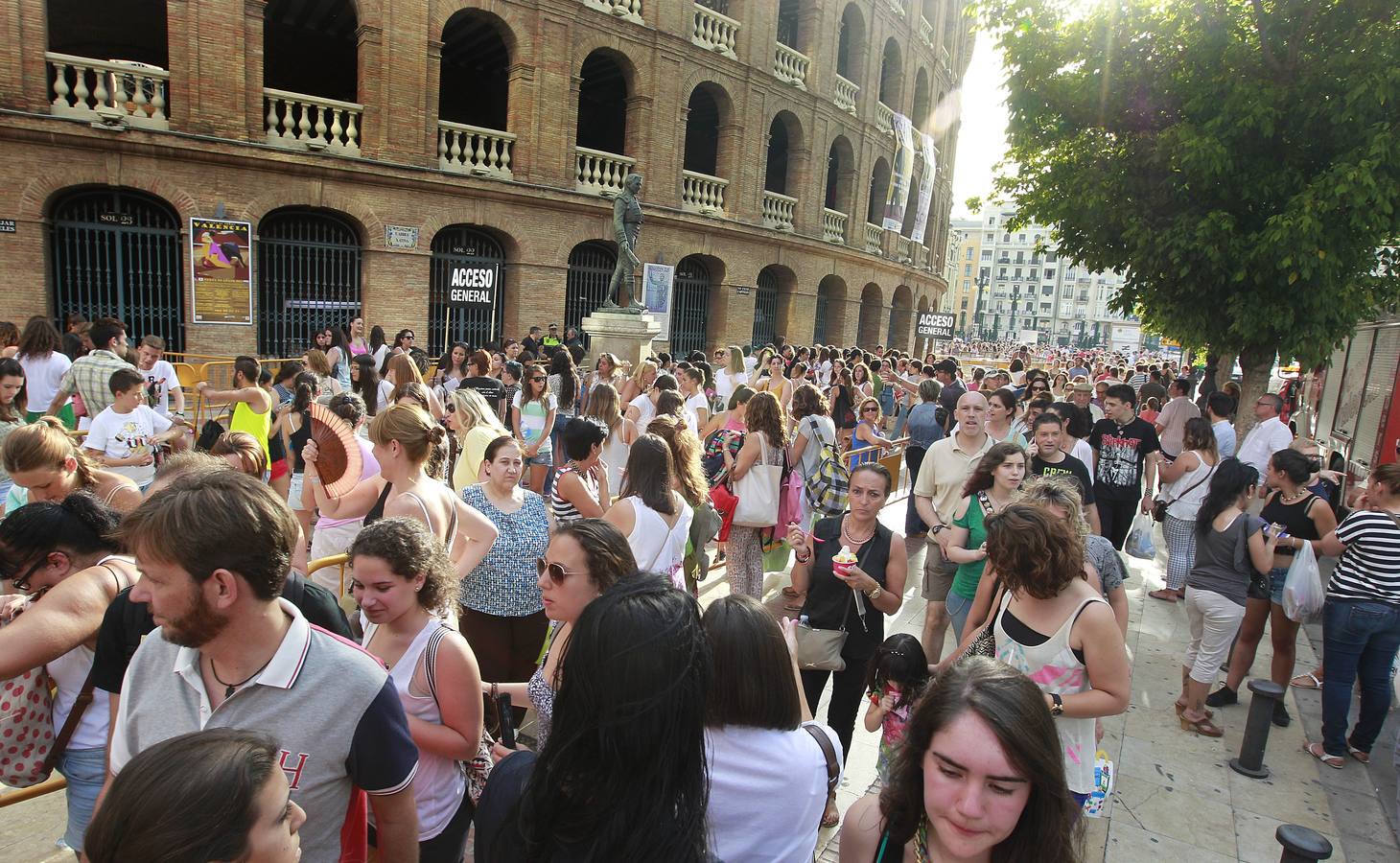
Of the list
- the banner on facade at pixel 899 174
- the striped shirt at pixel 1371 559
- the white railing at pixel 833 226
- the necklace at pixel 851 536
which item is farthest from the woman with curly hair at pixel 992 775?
the banner on facade at pixel 899 174

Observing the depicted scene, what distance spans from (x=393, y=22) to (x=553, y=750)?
57.6 ft

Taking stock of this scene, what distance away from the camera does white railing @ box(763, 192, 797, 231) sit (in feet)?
76.6

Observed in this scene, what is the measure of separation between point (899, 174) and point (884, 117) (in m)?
2.08

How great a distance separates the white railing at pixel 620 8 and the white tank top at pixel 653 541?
17421mm

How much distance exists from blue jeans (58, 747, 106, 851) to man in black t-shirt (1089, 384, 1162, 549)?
719 cm

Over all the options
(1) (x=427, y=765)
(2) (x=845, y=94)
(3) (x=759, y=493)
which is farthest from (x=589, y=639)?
(2) (x=845, y=94)

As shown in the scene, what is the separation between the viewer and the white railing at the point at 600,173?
18842mm

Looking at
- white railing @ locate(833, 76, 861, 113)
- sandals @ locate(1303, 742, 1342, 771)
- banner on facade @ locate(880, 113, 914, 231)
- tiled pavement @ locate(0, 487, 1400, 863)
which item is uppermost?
white railing @ locate(833, 76, 861, 113)

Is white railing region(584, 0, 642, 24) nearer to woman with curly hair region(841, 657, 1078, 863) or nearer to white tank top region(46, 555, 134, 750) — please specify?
white tank top region(46, 555, 134, 750)

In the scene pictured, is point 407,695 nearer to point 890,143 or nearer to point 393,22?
point 393,22

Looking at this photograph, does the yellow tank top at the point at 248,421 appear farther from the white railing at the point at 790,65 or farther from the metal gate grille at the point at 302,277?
the white railing at the point at 790,65

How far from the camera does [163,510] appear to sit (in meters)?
1.80

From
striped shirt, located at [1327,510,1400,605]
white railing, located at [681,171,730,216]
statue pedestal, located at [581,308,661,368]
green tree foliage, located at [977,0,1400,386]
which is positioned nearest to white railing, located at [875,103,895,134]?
white railing, located at [681,171,730,216]

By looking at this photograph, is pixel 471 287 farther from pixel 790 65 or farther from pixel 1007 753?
pixel 1007 753
